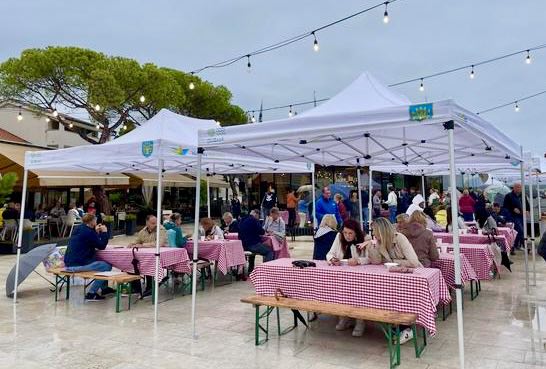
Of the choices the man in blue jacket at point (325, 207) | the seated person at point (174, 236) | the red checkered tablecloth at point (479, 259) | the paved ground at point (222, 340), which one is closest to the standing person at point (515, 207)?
the man in blue jacket at point (325, 207)

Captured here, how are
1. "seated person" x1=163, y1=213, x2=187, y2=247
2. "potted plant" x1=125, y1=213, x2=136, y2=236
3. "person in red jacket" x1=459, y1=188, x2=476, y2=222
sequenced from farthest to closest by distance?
"potted plant" x1=125, y1=213, x2=136, y2=236 < "person in red jacket" x1=459, y1=188, x2=476, y2=222 < "seated person" x1=163, y1=213, x2=187, y2=247

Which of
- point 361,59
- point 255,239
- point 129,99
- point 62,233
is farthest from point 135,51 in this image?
point 255,239

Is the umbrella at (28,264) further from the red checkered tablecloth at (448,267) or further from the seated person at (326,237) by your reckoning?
the red checkered tablecloth at (448,267)

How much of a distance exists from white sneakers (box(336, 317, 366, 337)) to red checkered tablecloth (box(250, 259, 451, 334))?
1.81ft

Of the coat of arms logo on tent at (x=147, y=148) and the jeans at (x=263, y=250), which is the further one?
the jeans at (x=263, y=250)

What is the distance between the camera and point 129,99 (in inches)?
779

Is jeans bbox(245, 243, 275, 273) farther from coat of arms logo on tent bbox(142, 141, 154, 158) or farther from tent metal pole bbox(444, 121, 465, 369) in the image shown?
tent metal pole bbox(444, 121, 465, 369)

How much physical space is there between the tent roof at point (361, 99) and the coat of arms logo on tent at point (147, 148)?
2115mm

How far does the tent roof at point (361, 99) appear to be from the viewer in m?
4.44

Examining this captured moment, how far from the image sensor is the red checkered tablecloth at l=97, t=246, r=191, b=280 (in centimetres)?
610

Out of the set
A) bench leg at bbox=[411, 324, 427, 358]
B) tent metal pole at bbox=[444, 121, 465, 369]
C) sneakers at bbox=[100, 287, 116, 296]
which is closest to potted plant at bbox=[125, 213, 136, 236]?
sneakers at bbox=[100, 287, 116, 296]

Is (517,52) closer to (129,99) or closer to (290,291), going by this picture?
(290,291)

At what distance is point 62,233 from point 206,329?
1274 centimetres

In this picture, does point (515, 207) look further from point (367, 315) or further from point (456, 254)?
point (367, 315)
